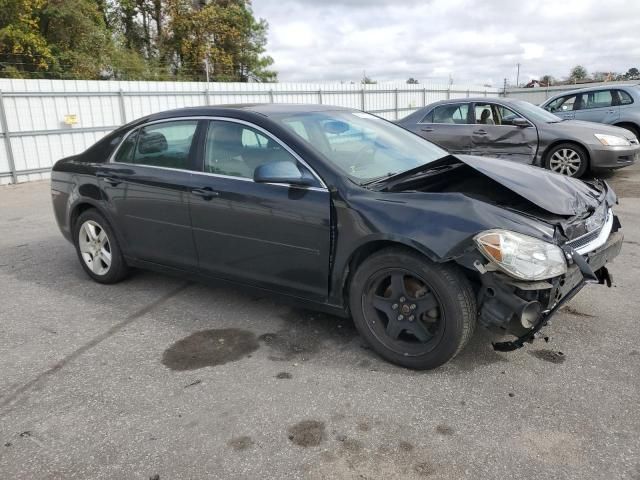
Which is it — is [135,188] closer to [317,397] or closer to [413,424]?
[317,397]

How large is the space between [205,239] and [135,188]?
2.85 feet

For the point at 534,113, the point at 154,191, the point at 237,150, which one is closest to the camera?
the point at 237,150

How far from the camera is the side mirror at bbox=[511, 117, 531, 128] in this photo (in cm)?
890

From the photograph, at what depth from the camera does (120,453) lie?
256 cm

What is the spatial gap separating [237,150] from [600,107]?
10399 mm

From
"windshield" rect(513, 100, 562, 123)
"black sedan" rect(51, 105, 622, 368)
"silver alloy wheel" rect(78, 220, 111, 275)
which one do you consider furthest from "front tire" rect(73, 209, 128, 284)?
"windshield" rect(513, 100, 562, 123)

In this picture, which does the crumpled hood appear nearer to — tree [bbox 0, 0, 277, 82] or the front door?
the front door

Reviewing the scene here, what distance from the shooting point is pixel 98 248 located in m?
4.91

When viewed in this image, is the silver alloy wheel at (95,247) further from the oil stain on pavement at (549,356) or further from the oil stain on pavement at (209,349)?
the oil stain on pavement at (549,356)

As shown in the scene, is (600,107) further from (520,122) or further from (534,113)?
(520,122)

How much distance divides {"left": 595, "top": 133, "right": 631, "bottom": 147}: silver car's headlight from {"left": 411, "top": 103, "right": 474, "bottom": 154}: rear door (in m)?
2.01

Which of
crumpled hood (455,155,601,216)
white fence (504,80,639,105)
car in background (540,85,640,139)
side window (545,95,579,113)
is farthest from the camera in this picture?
white fence (504,80,639,105)

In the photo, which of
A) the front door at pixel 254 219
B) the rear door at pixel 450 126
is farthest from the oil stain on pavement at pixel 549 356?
the rear door at pixel 450 126

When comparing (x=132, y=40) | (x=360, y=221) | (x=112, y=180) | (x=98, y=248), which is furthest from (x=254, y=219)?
(x=132, y=40)
